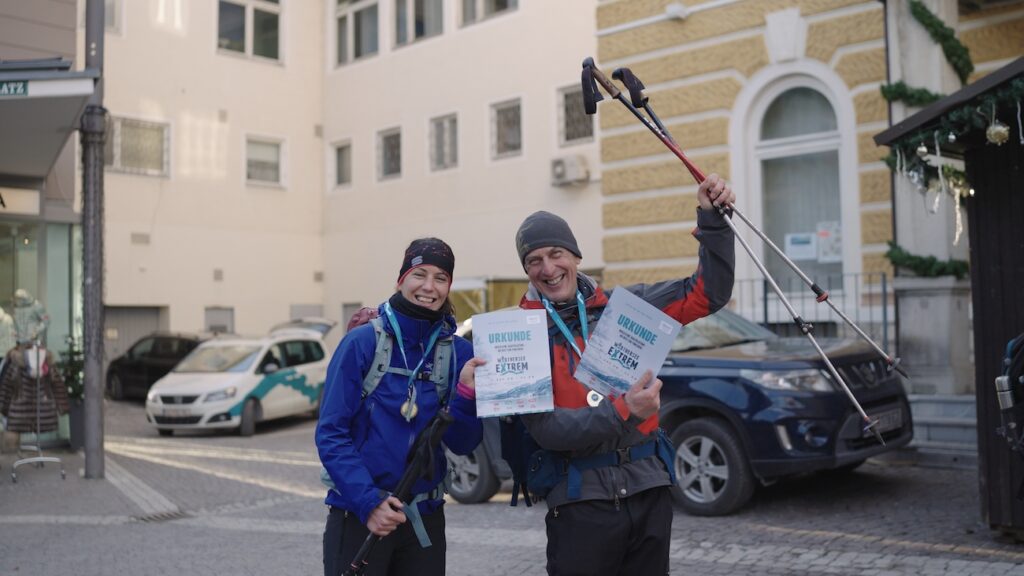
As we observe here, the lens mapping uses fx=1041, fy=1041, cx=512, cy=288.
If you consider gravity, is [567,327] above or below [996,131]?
below

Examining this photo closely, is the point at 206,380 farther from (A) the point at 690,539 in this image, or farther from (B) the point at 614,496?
(B) the point at 614,496

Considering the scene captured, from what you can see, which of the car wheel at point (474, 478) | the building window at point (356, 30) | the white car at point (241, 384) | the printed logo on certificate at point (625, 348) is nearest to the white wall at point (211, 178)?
the building window at point (356, 30)

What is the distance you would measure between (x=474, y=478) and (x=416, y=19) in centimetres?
1659

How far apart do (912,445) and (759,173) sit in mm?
5329

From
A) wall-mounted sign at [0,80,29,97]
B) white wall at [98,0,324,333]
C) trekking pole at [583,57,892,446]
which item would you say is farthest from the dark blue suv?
white wall at [98,0,324,333]

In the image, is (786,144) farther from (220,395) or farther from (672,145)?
(672,145)

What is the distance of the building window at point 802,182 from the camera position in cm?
1402

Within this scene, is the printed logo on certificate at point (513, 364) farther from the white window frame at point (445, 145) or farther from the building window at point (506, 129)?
the white window frame at point (445, 145)

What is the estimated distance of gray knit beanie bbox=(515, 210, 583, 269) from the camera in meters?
3.52

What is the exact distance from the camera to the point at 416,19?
2395 centimetres

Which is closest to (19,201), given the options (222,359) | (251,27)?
(222,359)

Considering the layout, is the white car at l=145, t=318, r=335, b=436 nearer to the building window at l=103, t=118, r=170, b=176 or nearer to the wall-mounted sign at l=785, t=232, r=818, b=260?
the building window at l=103, t=118, r=170, b=176

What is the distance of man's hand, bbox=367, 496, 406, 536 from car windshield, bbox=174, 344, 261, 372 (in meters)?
13.9

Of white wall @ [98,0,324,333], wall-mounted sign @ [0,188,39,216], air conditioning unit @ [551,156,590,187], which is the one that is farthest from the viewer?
white wall @ [98,0,324,333]
